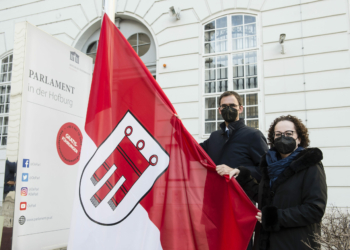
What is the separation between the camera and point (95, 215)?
2297mm

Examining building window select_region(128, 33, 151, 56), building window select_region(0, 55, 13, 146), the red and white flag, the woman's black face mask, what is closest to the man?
the red and white flag

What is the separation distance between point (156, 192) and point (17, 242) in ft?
4.90

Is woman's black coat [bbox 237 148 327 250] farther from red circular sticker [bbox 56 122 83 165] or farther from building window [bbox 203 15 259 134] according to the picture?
building window [bbox 203 15 259 134]

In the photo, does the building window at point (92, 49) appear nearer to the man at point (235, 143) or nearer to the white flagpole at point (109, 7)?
the white flagpole at point (109, 7)

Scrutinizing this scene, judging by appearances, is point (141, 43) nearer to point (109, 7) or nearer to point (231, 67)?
point (231, 67)

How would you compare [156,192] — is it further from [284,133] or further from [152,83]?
[284,133]

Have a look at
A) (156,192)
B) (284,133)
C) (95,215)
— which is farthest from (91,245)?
(284,133)

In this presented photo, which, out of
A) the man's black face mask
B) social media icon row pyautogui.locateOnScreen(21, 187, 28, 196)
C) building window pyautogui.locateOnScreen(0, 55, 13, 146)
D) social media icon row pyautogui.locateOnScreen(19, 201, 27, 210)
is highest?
building window pyautogui.locateOnScreen(0, 55, 13, 146)

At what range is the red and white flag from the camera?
2.31 metres

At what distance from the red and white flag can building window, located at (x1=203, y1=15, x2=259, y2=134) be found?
16.3ft

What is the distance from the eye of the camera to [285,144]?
2287 mm

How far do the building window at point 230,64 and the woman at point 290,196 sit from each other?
4983 millimetres

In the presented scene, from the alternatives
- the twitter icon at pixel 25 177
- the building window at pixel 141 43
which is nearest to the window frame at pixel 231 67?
the building window at pixel 141 43

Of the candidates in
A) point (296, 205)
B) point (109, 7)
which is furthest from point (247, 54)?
point (296, 205)
